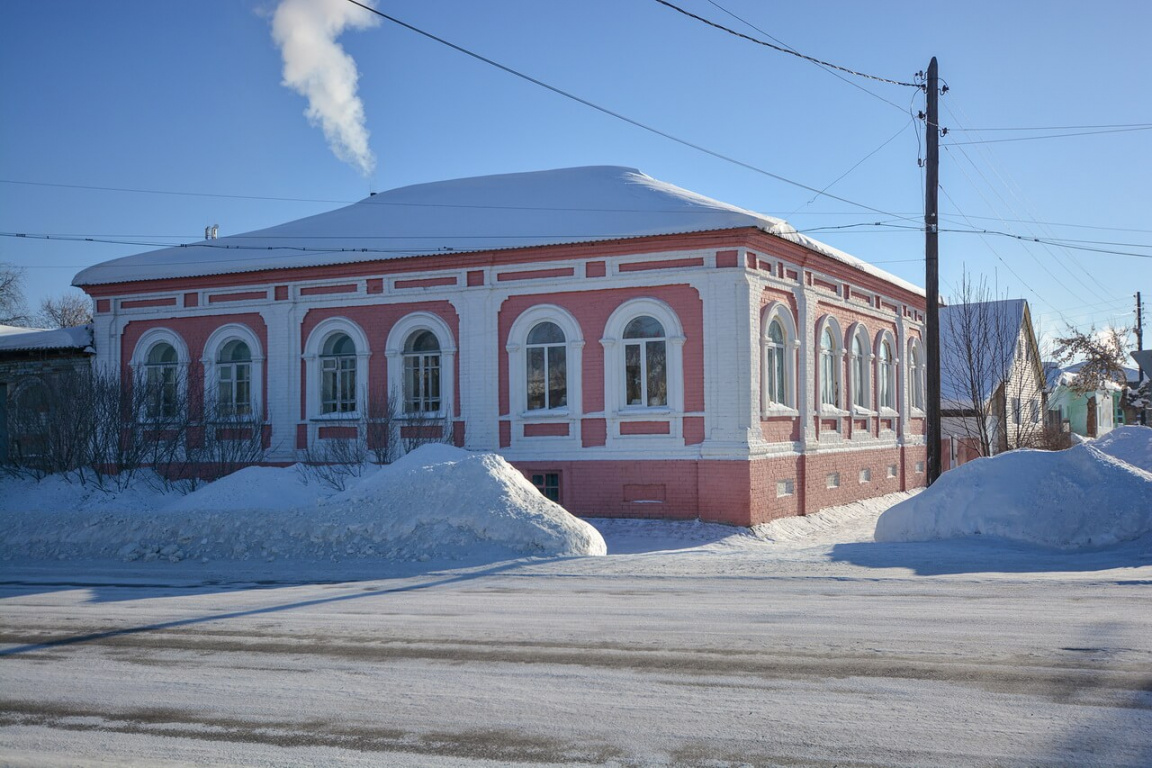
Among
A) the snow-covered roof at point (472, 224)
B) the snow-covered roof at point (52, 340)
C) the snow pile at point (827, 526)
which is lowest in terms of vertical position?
the snow pile at point (827, 526)

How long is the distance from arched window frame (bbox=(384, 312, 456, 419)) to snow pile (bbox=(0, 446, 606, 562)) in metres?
4.37

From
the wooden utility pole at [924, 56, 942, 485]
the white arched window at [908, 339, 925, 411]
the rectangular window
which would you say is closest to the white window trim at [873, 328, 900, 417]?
the white arched window at [908, 339, 925, 411]

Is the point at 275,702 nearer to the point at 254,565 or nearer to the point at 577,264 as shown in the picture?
the point at 254,565

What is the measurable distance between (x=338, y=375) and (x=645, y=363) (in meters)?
7.04

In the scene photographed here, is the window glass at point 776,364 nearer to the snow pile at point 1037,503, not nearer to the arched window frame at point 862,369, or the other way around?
the arched window frame at point 862,369

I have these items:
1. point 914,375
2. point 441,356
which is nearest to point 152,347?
point 441,356

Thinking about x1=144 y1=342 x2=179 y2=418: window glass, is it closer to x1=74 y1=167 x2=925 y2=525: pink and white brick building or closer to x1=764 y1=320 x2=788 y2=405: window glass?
x1=74 y1=167 x2=925 y2=525: pink and white brick building

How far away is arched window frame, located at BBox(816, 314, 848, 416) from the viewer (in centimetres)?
2147

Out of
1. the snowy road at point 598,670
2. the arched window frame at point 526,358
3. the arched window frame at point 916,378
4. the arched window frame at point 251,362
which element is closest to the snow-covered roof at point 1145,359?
the snowy road at point 598,670

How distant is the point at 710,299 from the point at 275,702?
13.0 metres

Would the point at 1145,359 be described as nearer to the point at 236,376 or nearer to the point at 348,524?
the point at 348,524

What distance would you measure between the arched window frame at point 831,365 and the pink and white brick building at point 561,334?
5 centimetres

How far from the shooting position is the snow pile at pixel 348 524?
13.6 m

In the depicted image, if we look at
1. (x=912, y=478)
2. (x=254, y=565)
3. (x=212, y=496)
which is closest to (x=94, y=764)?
(x=254, y=565)
